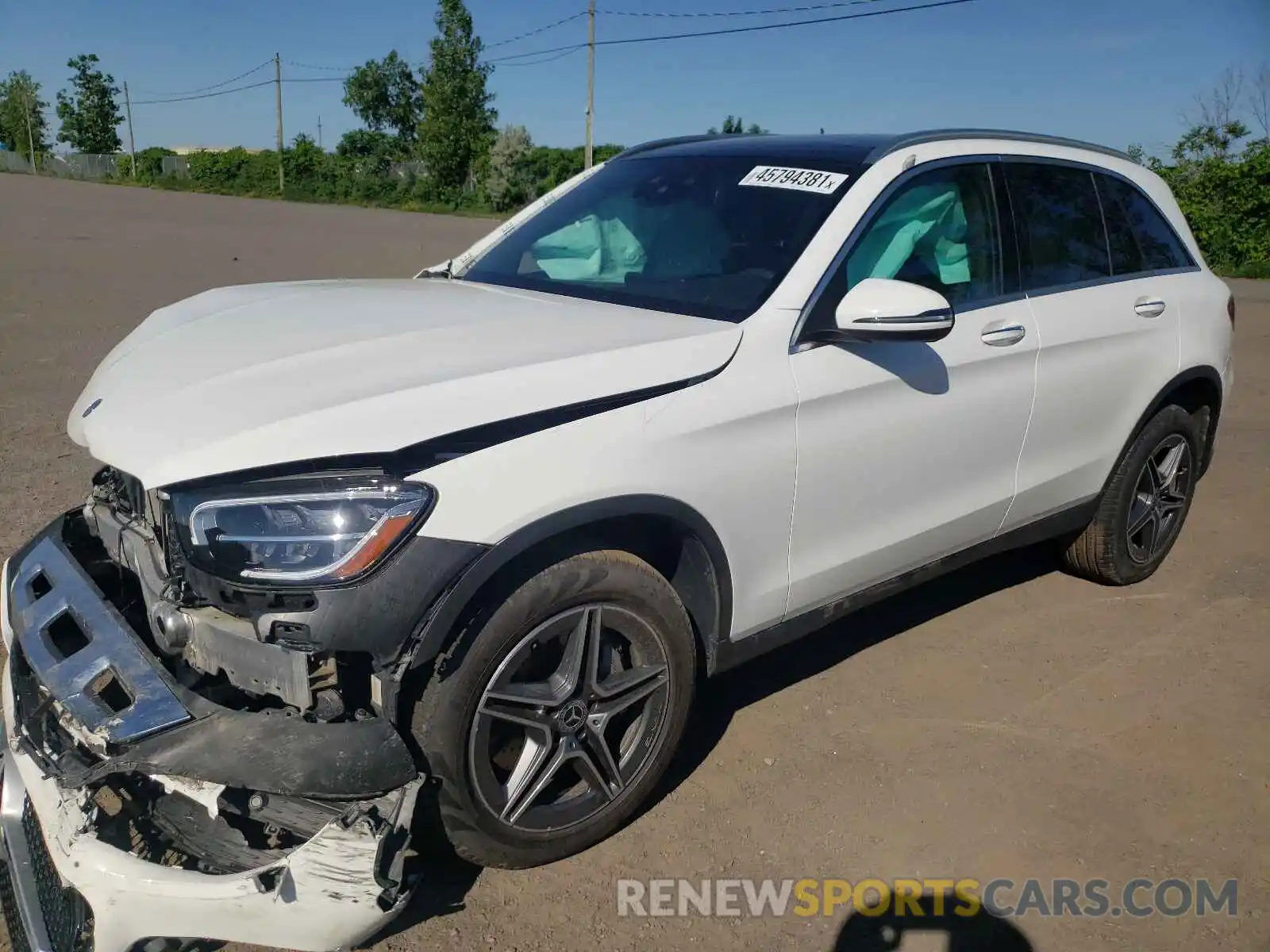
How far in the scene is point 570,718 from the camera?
261 centimetres

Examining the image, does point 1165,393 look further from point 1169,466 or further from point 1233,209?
point 1233,209

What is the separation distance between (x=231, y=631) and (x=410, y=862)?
91 cm

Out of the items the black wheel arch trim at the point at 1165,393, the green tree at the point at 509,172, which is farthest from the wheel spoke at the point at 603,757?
the green tree at the point at 509,172

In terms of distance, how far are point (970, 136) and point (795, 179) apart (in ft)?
2.57

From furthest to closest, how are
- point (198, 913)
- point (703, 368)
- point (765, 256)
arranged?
point (765, 256), point (703, 368), point (198, 913)

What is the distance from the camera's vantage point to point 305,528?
214 centimetres

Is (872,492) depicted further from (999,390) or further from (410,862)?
(410,862)

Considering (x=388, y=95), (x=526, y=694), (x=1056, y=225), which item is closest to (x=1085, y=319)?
(x=1056, y=225)

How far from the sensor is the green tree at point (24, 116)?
9181cm

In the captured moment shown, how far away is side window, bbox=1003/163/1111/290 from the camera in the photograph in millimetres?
3760

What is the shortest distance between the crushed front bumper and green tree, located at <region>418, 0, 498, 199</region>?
168 feet

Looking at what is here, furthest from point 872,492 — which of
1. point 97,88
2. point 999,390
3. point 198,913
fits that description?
point 97,88

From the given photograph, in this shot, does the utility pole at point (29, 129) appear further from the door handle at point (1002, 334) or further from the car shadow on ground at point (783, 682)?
the door handle at point (1002, 334)

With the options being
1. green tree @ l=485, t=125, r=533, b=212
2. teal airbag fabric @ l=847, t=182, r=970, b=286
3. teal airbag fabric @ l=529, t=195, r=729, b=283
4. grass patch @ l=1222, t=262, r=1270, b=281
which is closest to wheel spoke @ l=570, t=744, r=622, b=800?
teal airbag fabric @ l=529, t=195, r=729, b=283
